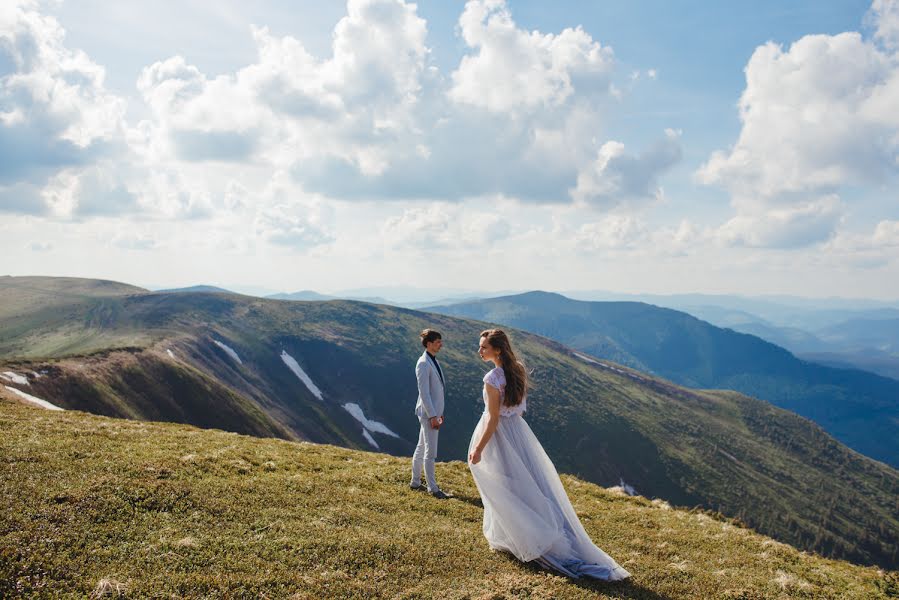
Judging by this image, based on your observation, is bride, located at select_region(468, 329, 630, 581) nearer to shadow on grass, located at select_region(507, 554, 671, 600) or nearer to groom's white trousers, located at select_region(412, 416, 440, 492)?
shadow on grass, located at select_region(507, 554, 671, 600)

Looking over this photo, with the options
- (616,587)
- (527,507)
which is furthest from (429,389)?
(616,587)

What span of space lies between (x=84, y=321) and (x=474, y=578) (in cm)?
19697

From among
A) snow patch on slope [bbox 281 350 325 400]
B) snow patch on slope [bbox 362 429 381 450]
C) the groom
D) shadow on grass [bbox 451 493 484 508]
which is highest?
the groom

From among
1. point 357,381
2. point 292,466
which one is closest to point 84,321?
point 357,381

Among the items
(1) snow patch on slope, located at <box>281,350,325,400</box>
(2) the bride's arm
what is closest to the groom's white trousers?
(2) the bride's arm

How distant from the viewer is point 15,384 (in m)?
48.9

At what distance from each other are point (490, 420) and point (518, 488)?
1.77m

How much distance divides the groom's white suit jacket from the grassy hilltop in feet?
9.87

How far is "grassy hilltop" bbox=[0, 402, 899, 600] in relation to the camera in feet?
30.9

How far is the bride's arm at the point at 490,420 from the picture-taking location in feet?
38.4

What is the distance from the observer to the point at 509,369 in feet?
39.2

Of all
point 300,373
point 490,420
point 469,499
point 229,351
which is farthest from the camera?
point 300,373

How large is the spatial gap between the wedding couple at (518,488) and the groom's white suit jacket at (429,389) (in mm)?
3242

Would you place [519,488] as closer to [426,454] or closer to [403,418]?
[426,454]
